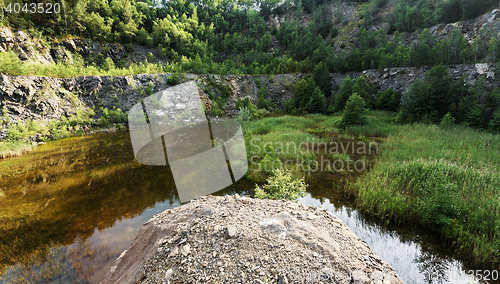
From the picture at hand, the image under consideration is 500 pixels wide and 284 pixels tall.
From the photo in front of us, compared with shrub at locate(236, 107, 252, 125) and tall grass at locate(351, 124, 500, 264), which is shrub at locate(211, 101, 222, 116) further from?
tall grass at locate(351, 124, 500, 264)

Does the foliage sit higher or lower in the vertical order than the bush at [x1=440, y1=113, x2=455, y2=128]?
higher

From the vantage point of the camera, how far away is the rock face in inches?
90.6

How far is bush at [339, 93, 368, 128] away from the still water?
9858 millimetres

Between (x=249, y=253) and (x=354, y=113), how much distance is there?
16.0 meters

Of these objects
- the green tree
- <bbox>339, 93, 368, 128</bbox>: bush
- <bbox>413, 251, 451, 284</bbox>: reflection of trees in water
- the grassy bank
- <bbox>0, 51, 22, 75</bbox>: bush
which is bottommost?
<bbox>413, 251, 451, 284</bbox>: reflection of trees in water

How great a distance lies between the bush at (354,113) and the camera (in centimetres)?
1503

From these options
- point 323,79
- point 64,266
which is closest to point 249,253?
point 64,266

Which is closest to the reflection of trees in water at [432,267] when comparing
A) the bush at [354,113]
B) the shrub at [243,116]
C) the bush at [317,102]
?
Answer: the shrub at [243,116]

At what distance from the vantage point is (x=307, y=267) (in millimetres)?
2340

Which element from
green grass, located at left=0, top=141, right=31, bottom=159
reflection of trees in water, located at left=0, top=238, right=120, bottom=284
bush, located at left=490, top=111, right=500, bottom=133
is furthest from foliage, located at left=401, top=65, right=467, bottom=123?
green grass, located at left=0, top=141, right=31, bottom=159

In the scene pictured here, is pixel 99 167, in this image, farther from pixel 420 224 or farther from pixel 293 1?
pixel 293 1

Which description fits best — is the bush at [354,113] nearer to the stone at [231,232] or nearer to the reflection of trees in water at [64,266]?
the stone at [231,232]

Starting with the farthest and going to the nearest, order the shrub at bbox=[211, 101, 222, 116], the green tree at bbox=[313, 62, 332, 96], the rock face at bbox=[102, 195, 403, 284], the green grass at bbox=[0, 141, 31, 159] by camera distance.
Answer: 1. the green tree at bbox=[313, 62, 332, 96]
2. the shrub at bbox=[211, 101, 222, 116]
3. the green grass at bbox=[0, 141, 31, 159]
4. the rock face at bbox=[102, 195, 403, 284]

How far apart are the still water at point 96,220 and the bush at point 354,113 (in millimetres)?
9858
